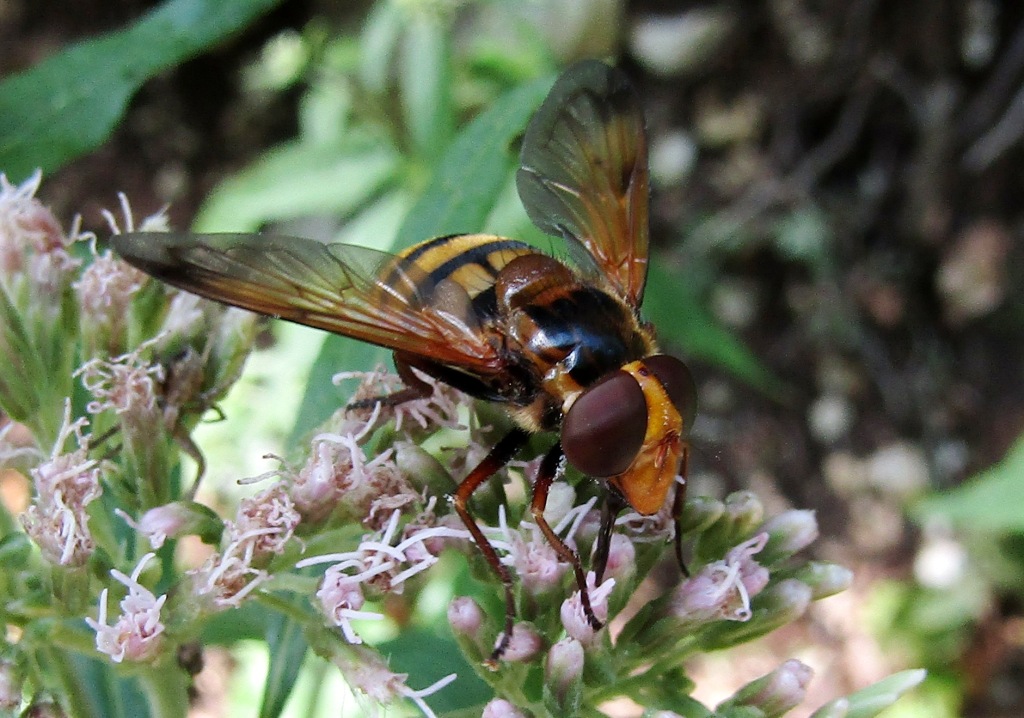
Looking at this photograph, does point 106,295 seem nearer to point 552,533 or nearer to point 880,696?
point 552,533

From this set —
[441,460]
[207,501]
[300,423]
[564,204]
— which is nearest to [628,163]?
[564,204]

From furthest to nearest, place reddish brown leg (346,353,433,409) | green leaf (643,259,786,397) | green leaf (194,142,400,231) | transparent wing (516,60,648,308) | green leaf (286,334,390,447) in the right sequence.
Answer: green leaf (194,142,400,231)
green leaf (643,259,786,397)
green leaf (286,334,390,447)
transparent wing (516,60,648,308)
reddish brown leg (346,353,433,409)

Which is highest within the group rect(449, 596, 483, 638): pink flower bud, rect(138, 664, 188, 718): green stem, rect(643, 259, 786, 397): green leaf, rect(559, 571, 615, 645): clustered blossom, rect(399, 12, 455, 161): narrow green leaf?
rect(399, 12, 455, 161): narrow green leaf

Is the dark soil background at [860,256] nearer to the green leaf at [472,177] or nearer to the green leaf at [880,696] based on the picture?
the green leaf at [472,177]

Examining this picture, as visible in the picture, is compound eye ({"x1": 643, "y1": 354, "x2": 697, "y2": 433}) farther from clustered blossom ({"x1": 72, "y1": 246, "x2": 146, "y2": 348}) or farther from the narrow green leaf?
the narrow green leaf

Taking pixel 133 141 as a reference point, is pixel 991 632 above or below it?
below

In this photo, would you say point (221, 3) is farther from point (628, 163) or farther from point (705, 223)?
point (705, 223)

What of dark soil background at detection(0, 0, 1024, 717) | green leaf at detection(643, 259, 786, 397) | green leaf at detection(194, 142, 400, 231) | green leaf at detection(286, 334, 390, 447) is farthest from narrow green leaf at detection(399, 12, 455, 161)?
dark soil background at detection(0, 0, 1024, 717)

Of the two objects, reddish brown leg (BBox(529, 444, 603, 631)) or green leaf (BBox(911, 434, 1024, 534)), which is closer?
reddish brown leg (BBox(529, 444, 603, 631))
